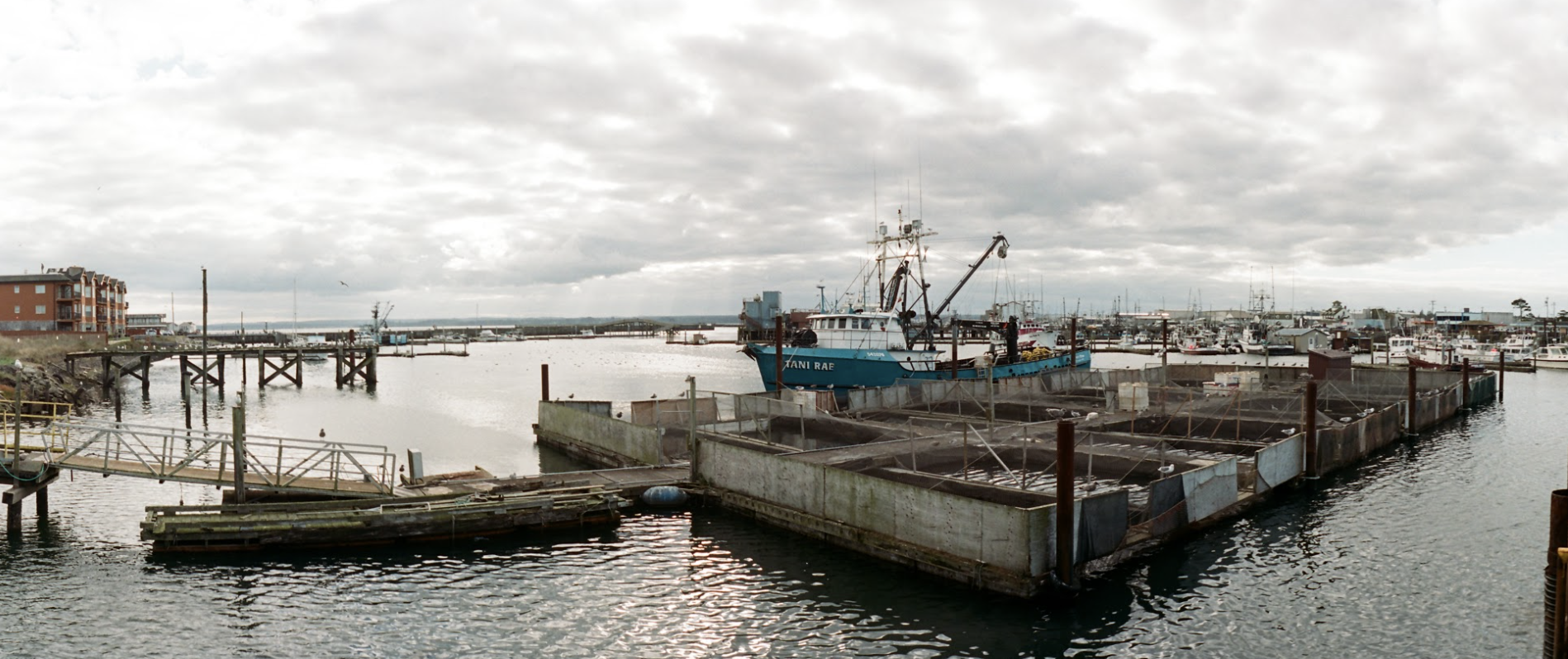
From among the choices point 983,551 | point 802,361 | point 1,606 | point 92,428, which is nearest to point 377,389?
point 802,361

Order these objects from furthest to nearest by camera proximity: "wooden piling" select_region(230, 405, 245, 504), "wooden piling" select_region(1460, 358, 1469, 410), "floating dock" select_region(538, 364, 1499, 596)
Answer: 1. "wooden piling" select_region(1460, 358, 1469, 410)
2. "wooden piling" select_region(230, 405, 245, 504)
3. "floating dock" select_region(538, 364, 1499, 596)

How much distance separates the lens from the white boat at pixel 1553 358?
10275cm

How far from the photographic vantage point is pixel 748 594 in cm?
1848

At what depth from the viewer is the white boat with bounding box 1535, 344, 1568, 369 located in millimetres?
102750

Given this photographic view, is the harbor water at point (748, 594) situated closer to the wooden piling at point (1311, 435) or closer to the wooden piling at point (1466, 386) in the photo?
the wooden piling at point (1311, 435)

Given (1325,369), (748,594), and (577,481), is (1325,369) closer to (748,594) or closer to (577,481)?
(577,481)

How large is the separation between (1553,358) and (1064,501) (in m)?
124

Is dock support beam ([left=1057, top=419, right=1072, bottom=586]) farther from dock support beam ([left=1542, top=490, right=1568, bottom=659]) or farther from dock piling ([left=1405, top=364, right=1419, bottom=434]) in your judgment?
dock piling ([left=1405, top=364, right=1419, bottom=434])

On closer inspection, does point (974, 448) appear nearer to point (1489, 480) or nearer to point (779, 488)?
point (779, 488)

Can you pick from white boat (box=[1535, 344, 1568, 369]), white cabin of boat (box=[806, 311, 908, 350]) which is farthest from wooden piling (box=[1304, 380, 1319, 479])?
white boat (box=[1535, 344, 1568, 369])

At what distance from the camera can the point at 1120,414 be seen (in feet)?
127

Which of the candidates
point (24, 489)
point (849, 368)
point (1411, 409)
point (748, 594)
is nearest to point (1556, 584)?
point (748, 594)

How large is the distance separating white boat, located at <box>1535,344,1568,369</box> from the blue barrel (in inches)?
4701

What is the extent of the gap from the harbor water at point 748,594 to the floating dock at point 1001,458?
74 cm
